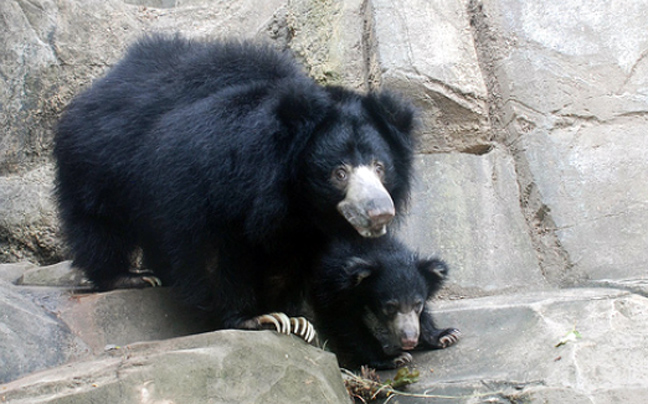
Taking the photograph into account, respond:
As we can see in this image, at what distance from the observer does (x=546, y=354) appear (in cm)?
288

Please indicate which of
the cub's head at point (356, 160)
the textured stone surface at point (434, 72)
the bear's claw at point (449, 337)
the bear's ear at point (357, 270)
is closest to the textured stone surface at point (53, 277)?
the bear's ear at point (357, 270)

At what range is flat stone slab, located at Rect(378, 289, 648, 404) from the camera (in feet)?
8.45

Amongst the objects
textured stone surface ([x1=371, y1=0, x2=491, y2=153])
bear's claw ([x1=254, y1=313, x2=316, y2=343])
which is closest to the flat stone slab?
bear's claw ([x1=254, y1=313, x2=316, y2=343])

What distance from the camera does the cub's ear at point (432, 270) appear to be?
3828 mm

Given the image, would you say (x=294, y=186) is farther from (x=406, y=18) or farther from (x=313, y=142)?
(x=406, y=18)

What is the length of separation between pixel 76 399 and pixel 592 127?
3.54 meters

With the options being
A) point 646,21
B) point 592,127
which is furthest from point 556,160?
point 646,21

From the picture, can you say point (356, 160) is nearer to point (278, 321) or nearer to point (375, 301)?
point (278, 321)

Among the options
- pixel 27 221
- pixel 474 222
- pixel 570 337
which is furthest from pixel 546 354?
pixel 27 221

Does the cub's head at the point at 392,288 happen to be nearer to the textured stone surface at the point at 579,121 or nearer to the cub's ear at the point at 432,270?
the cub's ear at the point at 432,270

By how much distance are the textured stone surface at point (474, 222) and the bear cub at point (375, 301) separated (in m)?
0.50

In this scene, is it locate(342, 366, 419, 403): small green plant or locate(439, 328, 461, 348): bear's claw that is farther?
locate(439, 328, 461, 348): bear's claw

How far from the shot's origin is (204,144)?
300cm

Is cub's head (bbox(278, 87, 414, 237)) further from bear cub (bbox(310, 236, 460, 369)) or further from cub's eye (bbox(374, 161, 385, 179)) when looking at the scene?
bear cub (bbox(310, 236, 460, 369))
